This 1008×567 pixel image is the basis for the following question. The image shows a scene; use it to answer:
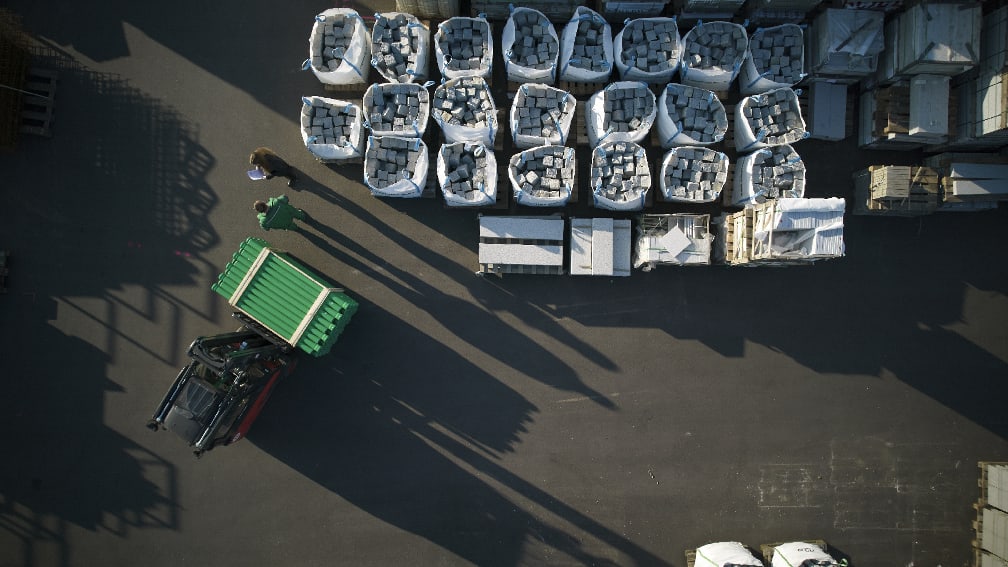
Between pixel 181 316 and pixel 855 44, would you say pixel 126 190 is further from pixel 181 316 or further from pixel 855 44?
pixel 855 44

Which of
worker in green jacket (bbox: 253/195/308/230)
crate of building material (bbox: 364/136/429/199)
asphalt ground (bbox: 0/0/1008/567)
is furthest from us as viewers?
asphalt ground (bbox: 0/0/1008/567)

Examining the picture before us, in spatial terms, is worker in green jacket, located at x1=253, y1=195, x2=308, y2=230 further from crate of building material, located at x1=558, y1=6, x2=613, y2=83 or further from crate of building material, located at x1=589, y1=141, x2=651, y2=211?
crate of building material, located at x1=558, y1=6, x2=613, y2=83

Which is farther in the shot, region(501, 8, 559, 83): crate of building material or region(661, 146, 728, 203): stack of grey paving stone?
region(661, 146, 728, 203): stack of grey paving stone

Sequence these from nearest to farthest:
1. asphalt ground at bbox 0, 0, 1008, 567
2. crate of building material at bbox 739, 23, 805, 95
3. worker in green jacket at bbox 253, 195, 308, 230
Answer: worker in green jacket at bbox 253, 195, 308, 230 → crate of building material at bbox 739, 23, 805, 95 → asphalt ground at bbox 0, 0, 1008, 567

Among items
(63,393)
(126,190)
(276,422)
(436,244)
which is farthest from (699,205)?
(63,393)

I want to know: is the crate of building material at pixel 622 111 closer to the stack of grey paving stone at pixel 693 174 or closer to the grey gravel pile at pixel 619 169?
the grey gravel pile at pixel 619 169

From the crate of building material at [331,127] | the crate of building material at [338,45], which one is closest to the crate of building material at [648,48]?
the crate of building material at [338,45]

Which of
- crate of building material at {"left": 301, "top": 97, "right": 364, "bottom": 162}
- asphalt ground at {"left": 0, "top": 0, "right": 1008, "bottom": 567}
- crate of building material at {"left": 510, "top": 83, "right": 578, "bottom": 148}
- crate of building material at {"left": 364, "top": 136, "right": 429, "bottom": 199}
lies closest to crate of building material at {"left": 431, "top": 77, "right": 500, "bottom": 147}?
crate of building material at {"left": 510, "top": 83, "right": 578, "bottom": 148}

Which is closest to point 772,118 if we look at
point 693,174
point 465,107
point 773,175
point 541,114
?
point 773,175
